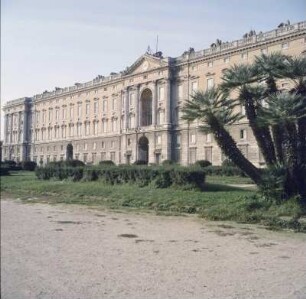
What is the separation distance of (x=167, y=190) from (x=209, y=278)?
48.6 ft

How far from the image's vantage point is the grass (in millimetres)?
16766

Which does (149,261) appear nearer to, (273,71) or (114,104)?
(273,71)

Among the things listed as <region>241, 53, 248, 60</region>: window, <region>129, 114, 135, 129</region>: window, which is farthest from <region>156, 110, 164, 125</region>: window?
<region>241, 53, 248, 60</region>: window

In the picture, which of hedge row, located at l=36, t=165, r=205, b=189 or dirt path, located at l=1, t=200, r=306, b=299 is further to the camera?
hedge row, located at l=36, t=165, r=205, b=189

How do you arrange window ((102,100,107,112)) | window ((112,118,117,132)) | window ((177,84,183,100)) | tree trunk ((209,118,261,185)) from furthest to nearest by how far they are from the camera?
window ((112,118,117,132)), window ((102,100,107,112)), window ((177,84,183,100)), tree trunk ((209,118,261,185))

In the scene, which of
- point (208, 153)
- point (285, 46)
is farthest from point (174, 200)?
point (208, 153)

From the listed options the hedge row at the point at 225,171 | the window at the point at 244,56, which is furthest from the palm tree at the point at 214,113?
the window at the point at 244,56

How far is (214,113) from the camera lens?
17766mm

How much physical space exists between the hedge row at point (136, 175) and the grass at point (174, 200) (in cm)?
55

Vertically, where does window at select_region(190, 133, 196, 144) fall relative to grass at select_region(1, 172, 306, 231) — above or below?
above

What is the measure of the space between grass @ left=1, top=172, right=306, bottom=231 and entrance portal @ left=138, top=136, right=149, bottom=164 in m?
39.5

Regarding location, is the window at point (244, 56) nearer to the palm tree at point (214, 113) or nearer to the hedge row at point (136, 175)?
the hedge row at point (136, 175)

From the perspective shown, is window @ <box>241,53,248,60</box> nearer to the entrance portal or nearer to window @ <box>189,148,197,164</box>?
window @ <box>189,148,197,164</box>

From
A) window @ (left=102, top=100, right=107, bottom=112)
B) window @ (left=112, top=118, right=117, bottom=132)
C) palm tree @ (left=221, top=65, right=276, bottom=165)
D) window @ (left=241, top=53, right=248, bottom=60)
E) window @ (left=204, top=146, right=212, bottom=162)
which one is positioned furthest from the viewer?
window @ (left=112, top=118, right=117, bottom=132)
